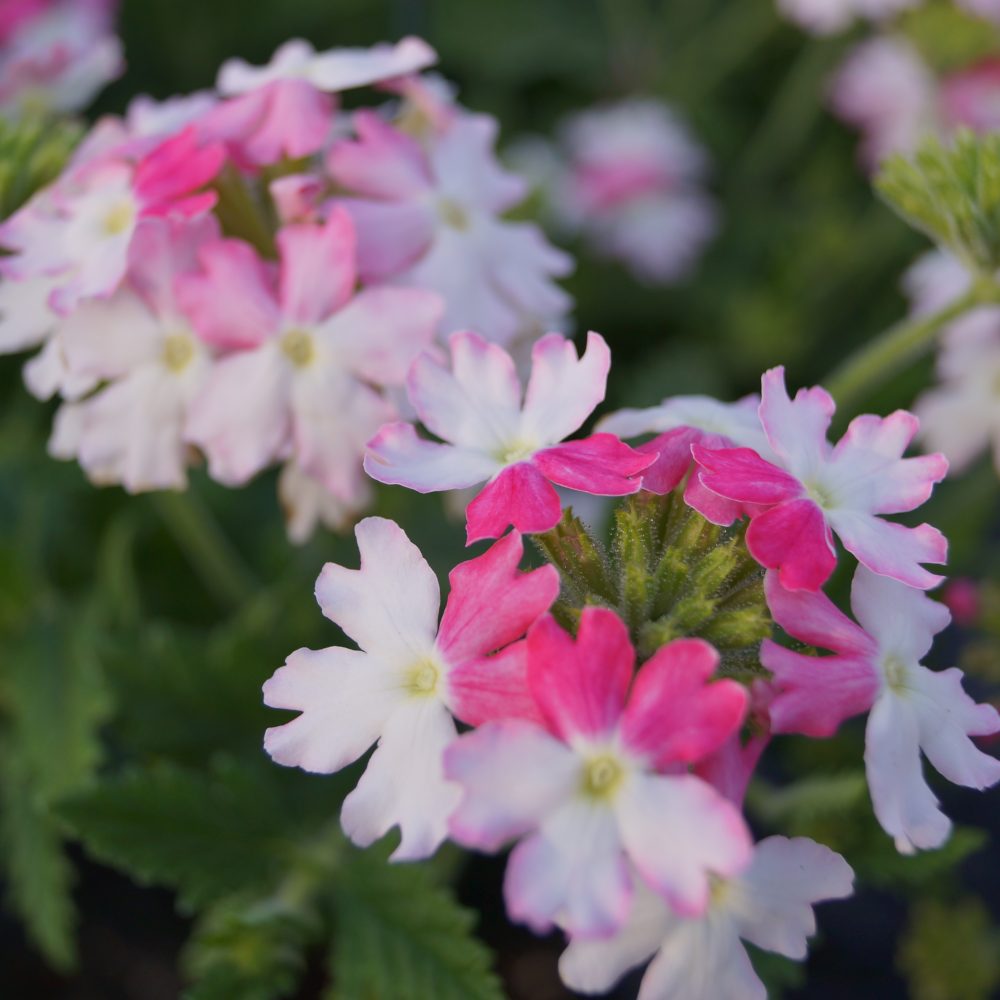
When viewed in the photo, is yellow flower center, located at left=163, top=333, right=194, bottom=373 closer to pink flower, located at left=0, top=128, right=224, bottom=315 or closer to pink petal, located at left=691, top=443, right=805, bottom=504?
pink flower, located at left=0, top=128, right=224, bottom=315

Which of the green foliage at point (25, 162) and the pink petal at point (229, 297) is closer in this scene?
the pink petal at point (229, 297)

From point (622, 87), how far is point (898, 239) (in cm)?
70

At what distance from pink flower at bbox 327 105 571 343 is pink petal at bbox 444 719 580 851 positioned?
0.47m

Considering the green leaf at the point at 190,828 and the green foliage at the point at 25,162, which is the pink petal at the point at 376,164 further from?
the green leaf at the point at 190,828

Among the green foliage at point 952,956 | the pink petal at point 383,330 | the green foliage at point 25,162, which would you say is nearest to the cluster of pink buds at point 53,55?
the green foliage at point 25,162

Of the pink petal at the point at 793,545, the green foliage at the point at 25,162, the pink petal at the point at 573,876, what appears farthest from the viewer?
the green foliage at the point at 25,162

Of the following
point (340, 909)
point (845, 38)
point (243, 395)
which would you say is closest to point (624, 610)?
point (243, 395)

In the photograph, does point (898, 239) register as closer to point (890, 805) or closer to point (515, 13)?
point (515, 13)

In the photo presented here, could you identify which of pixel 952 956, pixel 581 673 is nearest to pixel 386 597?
pixel 581 673

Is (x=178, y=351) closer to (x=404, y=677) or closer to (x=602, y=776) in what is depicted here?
(x=404, y=677)

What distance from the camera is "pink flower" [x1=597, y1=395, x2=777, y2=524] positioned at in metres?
0.77

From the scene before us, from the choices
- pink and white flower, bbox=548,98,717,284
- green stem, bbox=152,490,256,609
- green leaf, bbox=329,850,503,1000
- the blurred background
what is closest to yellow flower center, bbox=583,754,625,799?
green leaf, bbox=329,850,503,1000

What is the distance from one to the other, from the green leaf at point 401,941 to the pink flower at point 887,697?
37cm

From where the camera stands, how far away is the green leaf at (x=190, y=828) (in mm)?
999
